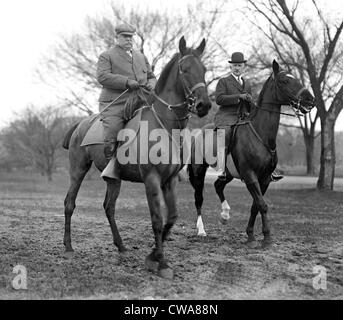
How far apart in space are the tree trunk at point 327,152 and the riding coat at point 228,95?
11801 mm

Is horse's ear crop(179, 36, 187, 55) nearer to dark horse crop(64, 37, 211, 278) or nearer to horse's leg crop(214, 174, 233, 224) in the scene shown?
dark horse crop(64, 37, 211, 278)

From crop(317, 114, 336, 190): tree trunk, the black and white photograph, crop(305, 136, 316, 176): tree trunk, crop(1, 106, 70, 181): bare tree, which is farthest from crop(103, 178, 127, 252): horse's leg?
crop(1, 106, 70, 181): bare tree

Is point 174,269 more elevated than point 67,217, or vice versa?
point 67,217

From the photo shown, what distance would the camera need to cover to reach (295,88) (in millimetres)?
7852

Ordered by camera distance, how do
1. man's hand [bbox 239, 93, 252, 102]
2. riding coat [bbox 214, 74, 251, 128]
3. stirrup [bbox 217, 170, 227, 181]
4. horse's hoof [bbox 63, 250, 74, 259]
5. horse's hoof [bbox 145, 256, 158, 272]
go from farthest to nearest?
stirrup [bbox 217, 170, 227, 181], riding coat [bbox 214, 74, 251, 128], man's hand [bbox 239, 93, 252, 102], horse's hoof [bbox 63, 250, 74, 259], horse's hoof [bbox 145, 256, 158, 272]

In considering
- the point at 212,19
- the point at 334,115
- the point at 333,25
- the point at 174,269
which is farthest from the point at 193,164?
the point at 212,19

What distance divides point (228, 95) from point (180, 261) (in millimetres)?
3601

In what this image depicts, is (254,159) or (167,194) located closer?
(167,194)

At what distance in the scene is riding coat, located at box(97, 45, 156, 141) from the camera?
6930mm

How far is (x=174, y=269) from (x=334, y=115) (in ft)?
50.5

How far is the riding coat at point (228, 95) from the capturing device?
881 centimetres

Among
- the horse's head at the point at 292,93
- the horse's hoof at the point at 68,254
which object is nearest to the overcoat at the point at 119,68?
the horse's head at the point at 292,93

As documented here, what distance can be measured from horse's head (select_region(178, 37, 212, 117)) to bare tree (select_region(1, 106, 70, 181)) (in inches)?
1446
